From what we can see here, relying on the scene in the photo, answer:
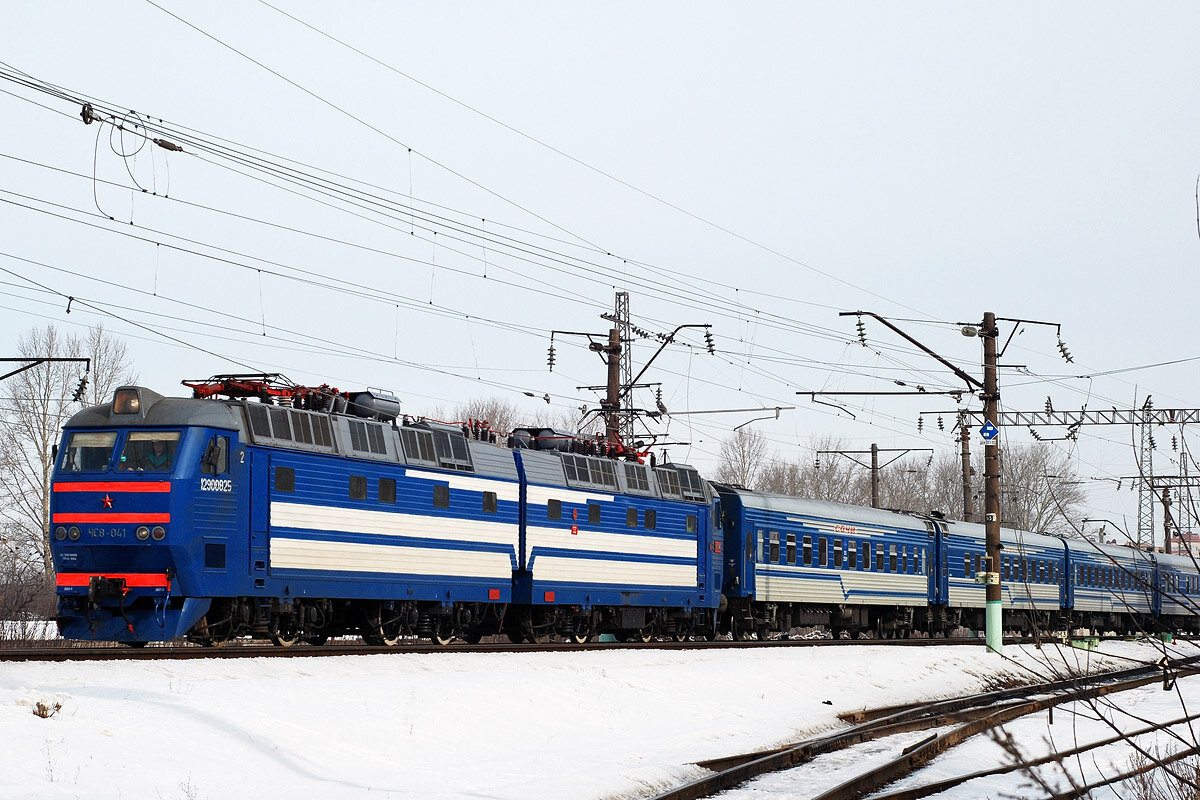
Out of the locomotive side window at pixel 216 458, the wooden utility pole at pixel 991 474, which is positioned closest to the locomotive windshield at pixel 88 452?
the locomotive side window at pixel 216 458

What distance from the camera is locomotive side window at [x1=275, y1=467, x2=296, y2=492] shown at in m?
21.9

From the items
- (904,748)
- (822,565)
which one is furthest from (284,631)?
(822,565)

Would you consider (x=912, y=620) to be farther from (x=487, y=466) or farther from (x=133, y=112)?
(x=133, y=112)

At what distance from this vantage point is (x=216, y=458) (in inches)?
825

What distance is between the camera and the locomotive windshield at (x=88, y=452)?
2092 cm

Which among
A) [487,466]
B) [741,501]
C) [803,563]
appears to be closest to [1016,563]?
[803,563]

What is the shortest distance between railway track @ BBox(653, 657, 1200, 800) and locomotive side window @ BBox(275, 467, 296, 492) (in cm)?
908

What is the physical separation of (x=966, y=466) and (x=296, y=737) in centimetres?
4481

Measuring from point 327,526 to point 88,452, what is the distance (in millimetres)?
4073

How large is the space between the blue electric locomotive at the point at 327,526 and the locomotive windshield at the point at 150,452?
0.03 metres

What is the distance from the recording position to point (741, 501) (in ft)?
118

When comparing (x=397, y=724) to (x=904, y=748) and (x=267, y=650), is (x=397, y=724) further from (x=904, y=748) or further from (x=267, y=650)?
(x=904, y=748)

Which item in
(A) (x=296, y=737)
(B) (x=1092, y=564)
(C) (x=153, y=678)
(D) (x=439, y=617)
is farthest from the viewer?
(B) (x=1092, y=564)

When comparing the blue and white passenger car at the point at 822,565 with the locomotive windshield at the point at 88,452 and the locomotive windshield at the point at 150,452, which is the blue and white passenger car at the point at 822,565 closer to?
the locomotive windshield at the point at 150,452
